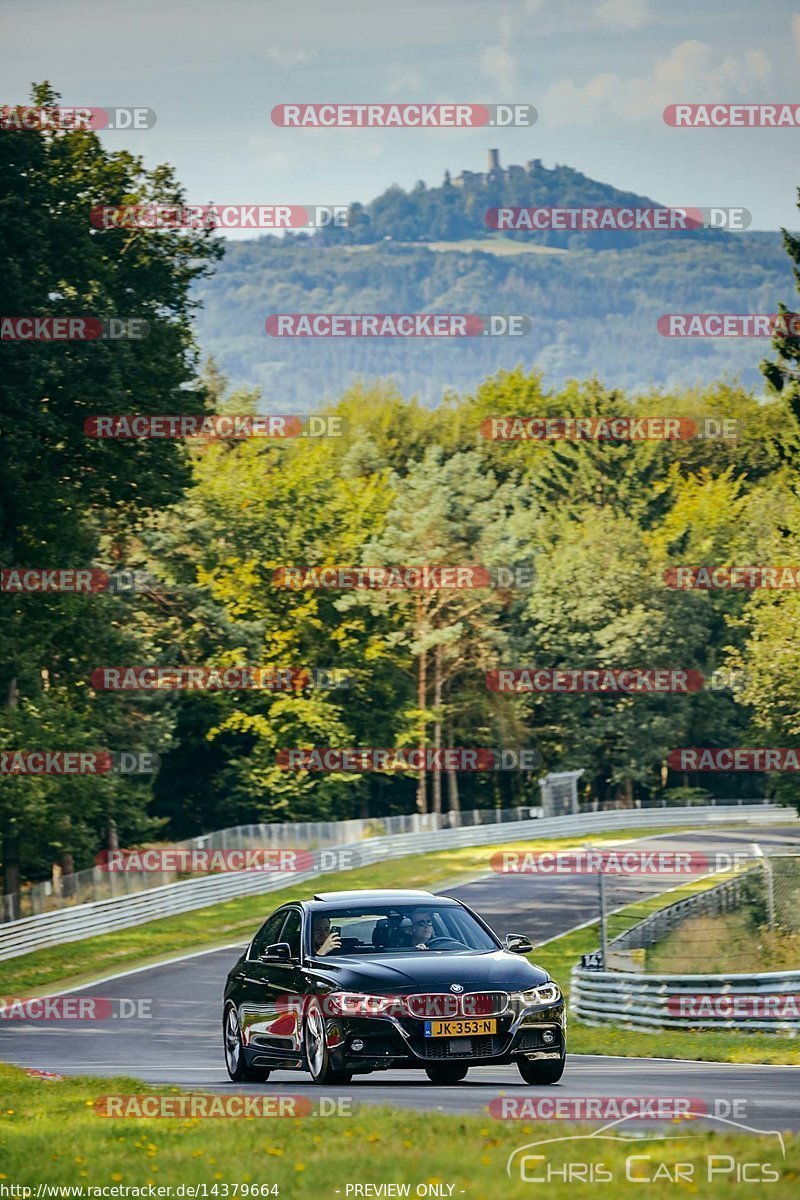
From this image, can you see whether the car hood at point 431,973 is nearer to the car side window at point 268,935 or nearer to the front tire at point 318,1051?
the front tire at point 318,1051

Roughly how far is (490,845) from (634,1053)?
47219mm

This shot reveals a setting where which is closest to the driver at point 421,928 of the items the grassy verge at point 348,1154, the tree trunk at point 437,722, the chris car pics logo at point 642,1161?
the grassy verge at point 348,1154

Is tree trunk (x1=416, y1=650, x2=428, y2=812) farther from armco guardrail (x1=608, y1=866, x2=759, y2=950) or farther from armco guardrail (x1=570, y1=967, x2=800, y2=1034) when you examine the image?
armco guardrail (x1=570, y1=967, x2=800, y2=1034)

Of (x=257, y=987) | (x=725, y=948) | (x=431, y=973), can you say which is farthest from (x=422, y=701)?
(x=431, y=973)

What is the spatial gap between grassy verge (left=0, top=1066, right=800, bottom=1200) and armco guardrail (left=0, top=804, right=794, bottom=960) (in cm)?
2928

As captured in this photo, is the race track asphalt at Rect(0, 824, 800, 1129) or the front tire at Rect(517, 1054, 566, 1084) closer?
the race track asphalt at Rect(0, 824, 800, 1129)

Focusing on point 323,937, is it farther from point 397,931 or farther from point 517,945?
point 517,945

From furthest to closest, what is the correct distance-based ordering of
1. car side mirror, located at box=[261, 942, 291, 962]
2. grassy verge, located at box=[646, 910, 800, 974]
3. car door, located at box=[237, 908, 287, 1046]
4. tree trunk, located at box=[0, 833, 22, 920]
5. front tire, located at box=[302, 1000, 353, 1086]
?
1. tree trunk, located at box=[0, 833, 22, 920]
2. grassy verge, located at box=[646, 910, 800, 974]
3. car door, located at box=[237, 908, 287, 1046]
4. car side mirror, located at box=[261, 942, 291, 962]
5. front tire, located at box=[302, 1000, 353, 1086]

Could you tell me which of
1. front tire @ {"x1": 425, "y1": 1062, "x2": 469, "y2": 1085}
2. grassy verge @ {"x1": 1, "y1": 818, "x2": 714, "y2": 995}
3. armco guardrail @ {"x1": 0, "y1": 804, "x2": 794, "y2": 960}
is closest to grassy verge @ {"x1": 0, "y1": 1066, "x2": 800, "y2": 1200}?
front tire @ {"x1": 425, "y1": 1062, "x2": 469, "y2": 1085}

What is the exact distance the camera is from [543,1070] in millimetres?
14523

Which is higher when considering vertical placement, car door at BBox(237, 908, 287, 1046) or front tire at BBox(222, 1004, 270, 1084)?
car door at BBox(237, 908, 287, 1046)

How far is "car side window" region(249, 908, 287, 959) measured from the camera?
53.4 feet

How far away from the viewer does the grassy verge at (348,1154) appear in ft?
30.9

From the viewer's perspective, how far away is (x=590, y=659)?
85.0 m
